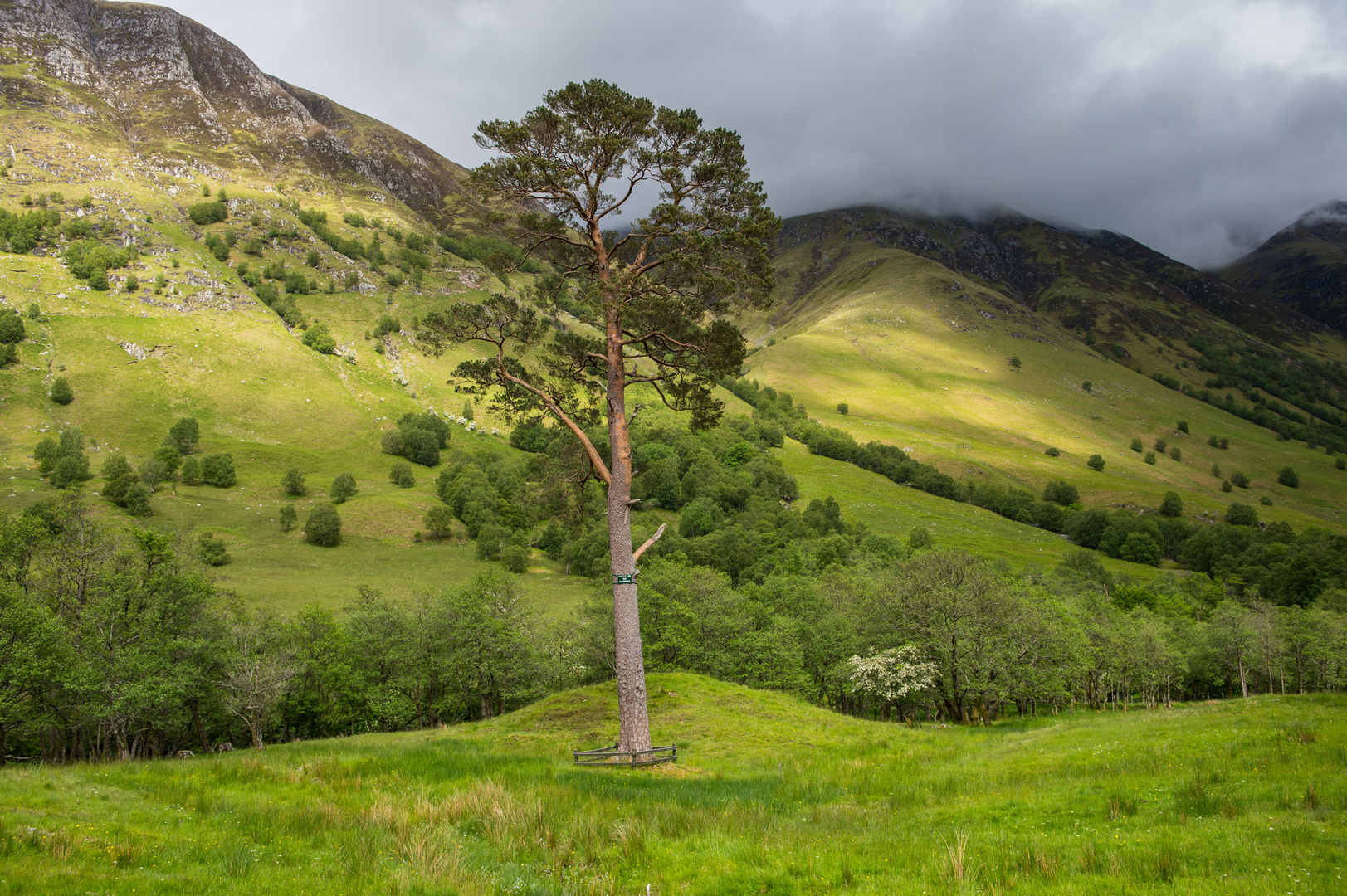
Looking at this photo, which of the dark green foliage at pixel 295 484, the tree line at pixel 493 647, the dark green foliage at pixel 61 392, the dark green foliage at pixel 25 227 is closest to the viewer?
the tree line at pixel 493 647

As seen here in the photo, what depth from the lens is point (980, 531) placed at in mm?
130250

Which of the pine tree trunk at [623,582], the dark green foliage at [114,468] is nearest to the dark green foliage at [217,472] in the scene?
the dark green foliage at [114,468]

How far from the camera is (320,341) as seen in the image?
549 ft

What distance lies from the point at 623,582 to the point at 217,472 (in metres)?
130

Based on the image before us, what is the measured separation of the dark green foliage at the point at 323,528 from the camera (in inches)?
3969

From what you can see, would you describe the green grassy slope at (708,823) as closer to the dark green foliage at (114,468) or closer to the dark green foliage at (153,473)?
the dark green foliage at (114,468)

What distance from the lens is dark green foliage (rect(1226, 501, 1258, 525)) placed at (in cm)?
13939

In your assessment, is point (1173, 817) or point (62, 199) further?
point (62, 199)

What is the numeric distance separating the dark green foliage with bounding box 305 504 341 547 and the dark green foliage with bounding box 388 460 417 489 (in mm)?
30406

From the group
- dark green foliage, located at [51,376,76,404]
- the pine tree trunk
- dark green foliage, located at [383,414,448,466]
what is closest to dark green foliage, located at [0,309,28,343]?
dark green foliage, located at [51,376,76,404]

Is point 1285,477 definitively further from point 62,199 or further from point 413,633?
point 62,199

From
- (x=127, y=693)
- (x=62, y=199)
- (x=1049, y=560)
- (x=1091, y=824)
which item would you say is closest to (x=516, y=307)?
(x=1091, y=824)

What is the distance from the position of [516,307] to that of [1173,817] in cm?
1704

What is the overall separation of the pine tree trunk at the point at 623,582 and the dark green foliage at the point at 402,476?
129062mm
